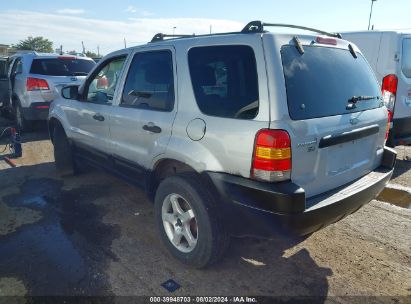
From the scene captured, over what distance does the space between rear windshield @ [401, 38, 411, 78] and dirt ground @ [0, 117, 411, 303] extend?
256 centimetres

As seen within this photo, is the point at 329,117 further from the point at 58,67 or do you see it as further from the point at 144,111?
the point at 58,67

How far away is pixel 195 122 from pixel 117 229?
1.69m

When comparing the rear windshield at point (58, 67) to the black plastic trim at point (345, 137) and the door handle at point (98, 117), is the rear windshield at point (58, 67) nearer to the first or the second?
the door handle at point (98, 117)

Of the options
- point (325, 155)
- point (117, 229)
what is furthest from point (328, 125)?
point (117, 229)

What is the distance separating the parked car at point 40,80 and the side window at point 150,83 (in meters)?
4.48

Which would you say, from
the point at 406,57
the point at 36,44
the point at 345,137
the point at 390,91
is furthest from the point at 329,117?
the point at 36,44

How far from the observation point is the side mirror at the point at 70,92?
4.50 metres

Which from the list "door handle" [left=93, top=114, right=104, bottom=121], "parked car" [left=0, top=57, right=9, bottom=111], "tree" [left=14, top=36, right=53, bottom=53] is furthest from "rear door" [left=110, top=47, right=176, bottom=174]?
"tree" [left=14, top=36, right=53, bottom=53]

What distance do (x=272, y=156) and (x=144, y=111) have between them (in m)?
1.51

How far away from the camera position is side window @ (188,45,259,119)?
243cm

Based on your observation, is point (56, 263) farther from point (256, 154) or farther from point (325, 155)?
point (325, 155)

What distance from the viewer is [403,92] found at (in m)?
5.55

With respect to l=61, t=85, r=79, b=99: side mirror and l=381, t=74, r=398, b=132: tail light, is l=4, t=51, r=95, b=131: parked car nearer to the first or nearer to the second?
l=61, t=85, r=79, b=99: side mirror

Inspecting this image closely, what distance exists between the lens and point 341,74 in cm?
281
